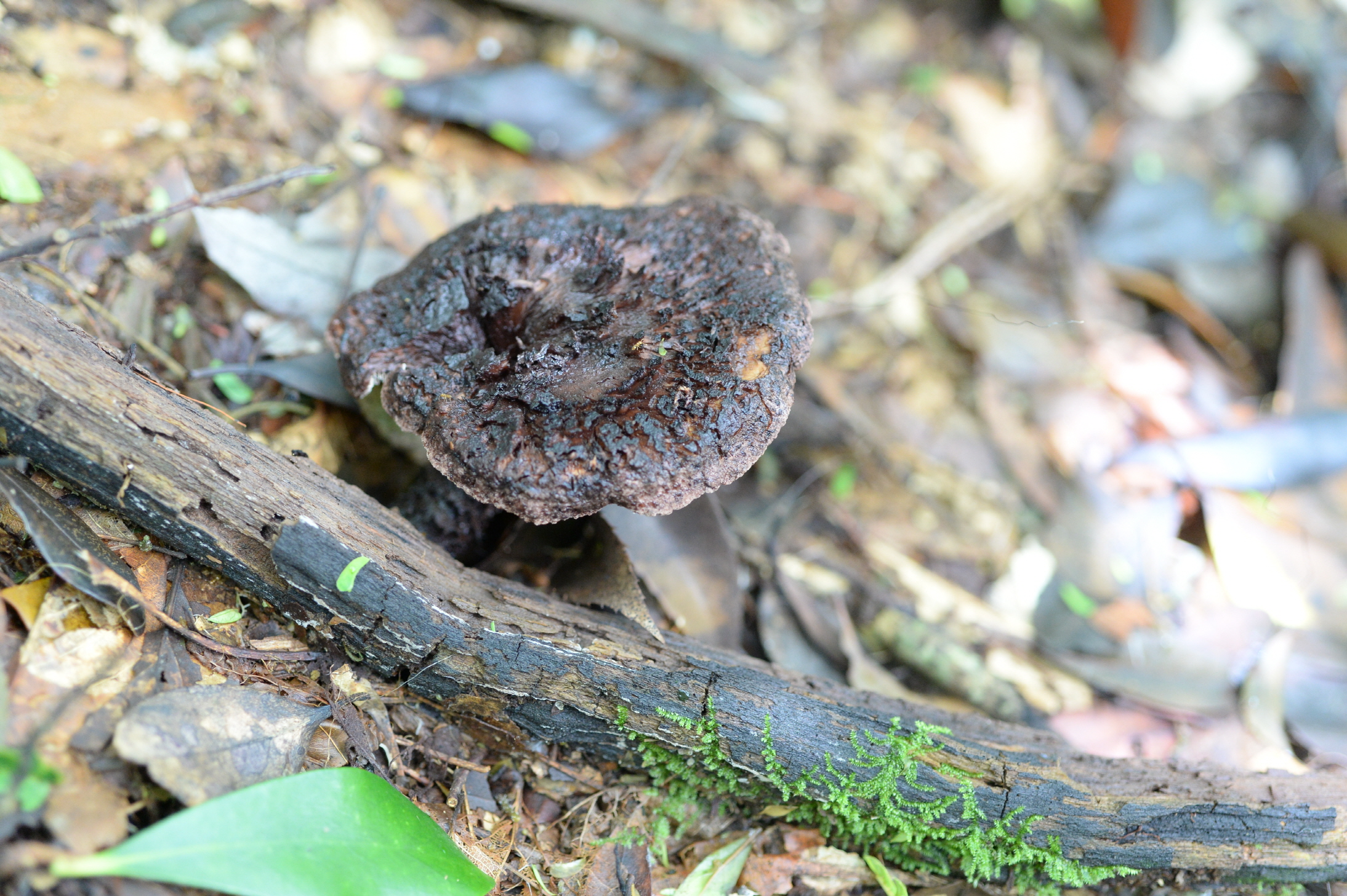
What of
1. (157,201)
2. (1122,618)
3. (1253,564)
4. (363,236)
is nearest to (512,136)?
(363,236)

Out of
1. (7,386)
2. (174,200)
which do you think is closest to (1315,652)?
(7,386)

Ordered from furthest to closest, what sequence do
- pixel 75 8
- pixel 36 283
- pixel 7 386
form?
pixel 75 8 → pixel 36 283 → pixel 7 386

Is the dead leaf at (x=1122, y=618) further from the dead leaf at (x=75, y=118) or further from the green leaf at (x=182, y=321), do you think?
the dead leaf at (x=75, y=118)

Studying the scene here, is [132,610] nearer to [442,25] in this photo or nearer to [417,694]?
[417,694]

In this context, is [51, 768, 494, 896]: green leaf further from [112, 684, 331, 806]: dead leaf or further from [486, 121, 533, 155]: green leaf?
[486, 121, 533, 155]: green leaf

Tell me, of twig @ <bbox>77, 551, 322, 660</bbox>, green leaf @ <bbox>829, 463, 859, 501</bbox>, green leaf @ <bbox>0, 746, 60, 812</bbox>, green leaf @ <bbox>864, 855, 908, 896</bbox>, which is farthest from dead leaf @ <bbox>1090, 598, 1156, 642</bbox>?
green leaf @ <bbox>0, 746, 60, 812</bbox>

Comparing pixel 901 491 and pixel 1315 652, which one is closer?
pixel 1315 652
